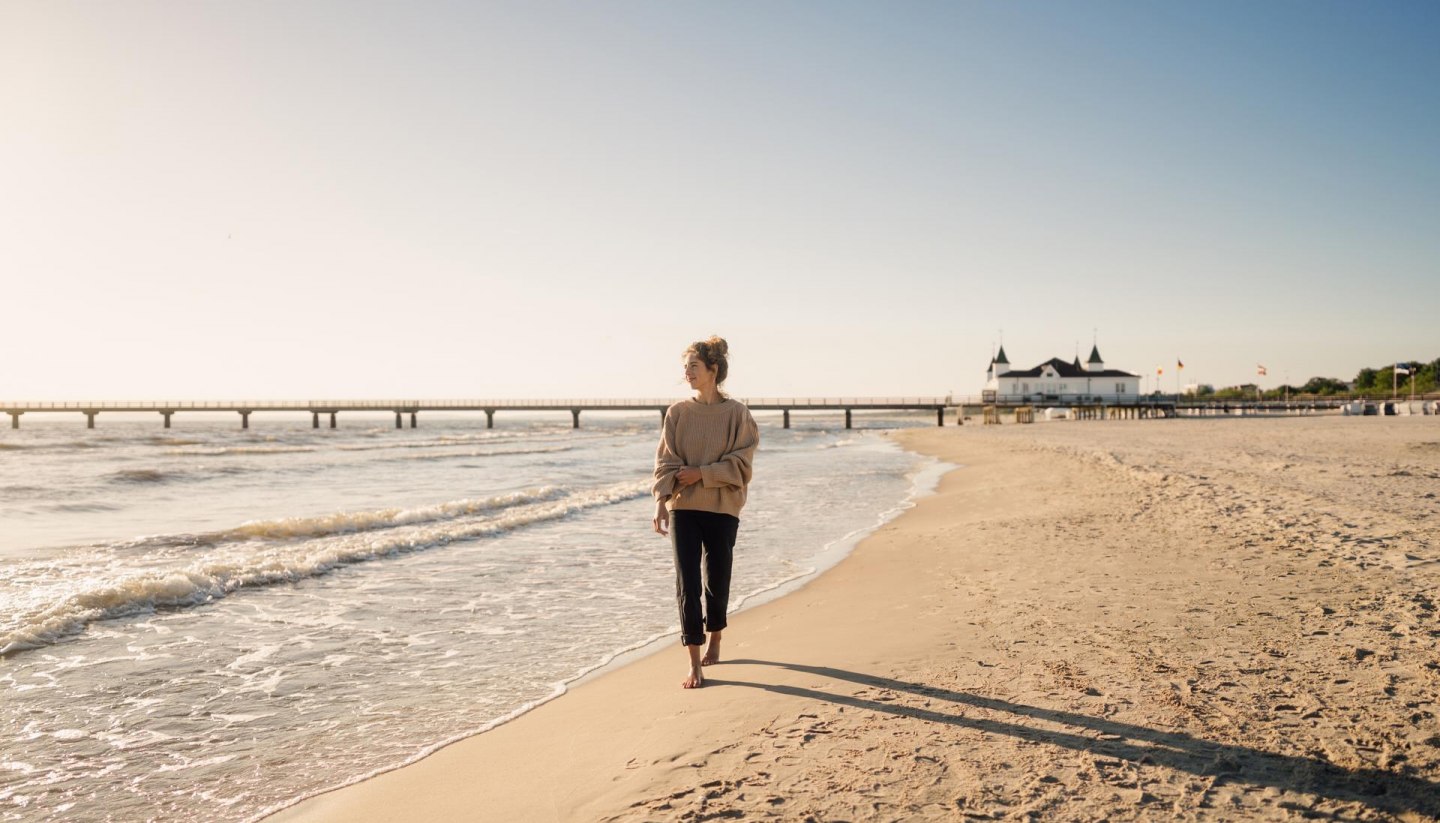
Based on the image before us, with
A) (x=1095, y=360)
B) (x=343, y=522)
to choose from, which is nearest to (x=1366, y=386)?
(x=1095, y=360)

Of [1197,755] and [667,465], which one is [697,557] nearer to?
[667,465]

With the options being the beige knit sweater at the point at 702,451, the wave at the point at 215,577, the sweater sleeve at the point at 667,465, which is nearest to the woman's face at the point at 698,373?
the beige knit sweater at the point at 702,451

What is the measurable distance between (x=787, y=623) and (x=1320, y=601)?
11.8 ft

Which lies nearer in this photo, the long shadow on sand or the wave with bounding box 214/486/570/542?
the long shadow on sand

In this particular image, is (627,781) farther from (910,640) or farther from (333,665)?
(333,665)

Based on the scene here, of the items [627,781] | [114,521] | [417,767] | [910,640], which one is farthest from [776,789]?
[114,521]

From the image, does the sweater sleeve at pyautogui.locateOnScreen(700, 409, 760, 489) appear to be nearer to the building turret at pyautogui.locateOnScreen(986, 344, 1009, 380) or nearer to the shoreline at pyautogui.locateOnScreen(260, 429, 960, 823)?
the shoreline at pyautogui.locateOnScreen(260, 429, 960, 823)

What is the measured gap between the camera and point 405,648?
5.84 m

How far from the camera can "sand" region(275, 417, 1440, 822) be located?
282 cm

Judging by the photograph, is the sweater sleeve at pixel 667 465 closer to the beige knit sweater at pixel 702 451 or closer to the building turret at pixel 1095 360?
the beige knit sweater at pixel 702 451

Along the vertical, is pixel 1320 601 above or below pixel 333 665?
above

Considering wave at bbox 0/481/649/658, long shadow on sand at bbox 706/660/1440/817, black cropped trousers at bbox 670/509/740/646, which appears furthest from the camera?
wave at bbox 0/481/649/658

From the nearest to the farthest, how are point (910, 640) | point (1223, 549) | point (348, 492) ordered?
point (910, 640) → point (1223, 549) → point (348, 492)

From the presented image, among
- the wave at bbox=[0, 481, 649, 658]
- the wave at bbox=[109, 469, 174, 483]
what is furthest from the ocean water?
the wave at bbox=[109, 469, 174, 483]
